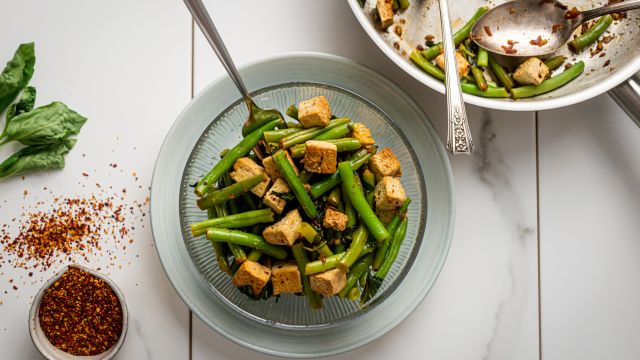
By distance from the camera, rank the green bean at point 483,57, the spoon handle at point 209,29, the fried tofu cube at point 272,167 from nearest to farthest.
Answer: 1. the spoon handle at point 209,29
2. the fried tofu cube at point 272,167
3. the green bean at point 483,57

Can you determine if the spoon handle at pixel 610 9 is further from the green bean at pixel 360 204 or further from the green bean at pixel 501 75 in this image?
the green bean at pixel 360 204

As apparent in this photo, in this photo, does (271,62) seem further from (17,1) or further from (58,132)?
(17,1)

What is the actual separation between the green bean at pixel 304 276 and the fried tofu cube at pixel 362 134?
0.96 feet

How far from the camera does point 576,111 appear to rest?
71.4 inches

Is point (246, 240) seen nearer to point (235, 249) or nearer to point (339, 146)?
point (235, 249)

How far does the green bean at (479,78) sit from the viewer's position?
5.39 ft

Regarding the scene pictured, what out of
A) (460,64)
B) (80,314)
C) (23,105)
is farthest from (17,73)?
(460,64)

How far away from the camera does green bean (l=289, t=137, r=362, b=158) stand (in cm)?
143

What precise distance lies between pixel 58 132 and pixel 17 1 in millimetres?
431

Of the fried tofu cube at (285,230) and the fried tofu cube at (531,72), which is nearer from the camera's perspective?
the fried tofu cube at (285,230)

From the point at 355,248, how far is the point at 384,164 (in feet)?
0.70

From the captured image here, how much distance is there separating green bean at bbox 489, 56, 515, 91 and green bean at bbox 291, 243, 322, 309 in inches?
29.5

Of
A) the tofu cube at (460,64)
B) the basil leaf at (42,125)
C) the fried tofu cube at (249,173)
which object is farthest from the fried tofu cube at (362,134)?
the basil leaf at (42,125)

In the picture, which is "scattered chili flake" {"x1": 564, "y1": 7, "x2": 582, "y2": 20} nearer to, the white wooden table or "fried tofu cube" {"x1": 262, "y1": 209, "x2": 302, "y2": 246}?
the white wooden table
